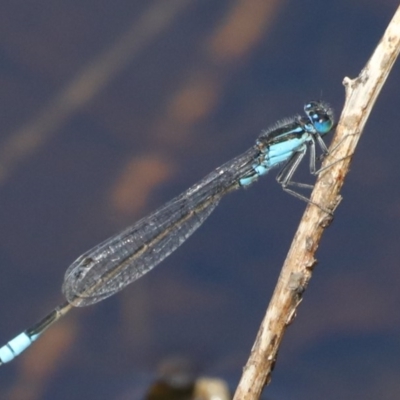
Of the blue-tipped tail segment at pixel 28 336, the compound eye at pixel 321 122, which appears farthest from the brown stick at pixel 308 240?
the blue-tipped tail segment at pixel 28 336

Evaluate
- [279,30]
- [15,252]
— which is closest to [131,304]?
[15,252]

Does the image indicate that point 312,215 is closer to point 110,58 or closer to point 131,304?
point 131,304

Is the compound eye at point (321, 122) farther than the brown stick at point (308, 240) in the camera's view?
Yes

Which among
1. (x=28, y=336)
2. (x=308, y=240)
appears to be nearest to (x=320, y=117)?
(x=308, y=240)

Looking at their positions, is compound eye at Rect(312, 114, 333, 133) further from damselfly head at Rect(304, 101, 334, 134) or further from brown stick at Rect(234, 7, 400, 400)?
brown stick at Rect(234, 7, 400, 400)

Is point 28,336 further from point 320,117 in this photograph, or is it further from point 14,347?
point 320,117

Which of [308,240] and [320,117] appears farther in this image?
[320,117]

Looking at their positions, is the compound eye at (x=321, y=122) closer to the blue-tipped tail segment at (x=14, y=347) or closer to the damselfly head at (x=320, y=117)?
the damselfly head at (x=320, y=117)

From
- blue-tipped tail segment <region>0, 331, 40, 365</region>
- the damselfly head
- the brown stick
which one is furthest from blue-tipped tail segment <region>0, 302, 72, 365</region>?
the brown stick

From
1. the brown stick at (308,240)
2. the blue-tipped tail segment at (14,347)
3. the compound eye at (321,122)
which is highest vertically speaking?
the blue-tipped tail segment at (14,347)
